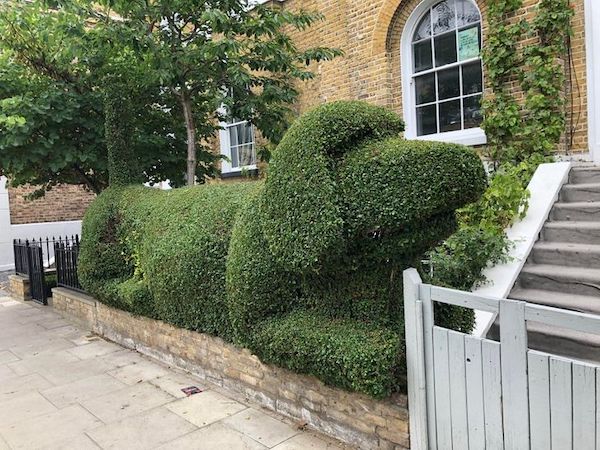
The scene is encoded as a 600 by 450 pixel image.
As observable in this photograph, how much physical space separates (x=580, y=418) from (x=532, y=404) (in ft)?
0.75

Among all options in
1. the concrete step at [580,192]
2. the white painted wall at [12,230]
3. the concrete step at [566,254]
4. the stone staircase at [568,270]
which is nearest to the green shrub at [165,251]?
the stone staircase at [568,270]

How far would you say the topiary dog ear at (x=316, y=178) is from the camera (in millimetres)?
3057

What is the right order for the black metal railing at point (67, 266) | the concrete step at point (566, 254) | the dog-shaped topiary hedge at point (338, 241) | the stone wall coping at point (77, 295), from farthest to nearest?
the black metal railing at point (67, 266) < the stone wall coping at point (77, 295) < the concrete step at point (566, 254) < the dog-shaped topiary hedge at point (338, 241)

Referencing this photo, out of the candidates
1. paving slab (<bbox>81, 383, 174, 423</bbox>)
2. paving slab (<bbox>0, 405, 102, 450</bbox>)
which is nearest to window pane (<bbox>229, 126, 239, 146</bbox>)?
paving slab (<bbox>81, 383, 174, 423</bbox>)

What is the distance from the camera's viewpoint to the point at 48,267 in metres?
10.6

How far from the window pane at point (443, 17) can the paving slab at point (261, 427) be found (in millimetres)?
6744

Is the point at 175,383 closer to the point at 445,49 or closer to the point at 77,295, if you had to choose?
the point at 77,295

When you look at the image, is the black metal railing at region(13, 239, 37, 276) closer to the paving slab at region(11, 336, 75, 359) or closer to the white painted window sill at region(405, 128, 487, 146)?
the paving slab at region(11, 336, 75, 359)

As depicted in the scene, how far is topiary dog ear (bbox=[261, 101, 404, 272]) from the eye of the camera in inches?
120

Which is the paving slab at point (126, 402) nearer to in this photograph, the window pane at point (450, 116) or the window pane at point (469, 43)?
the window pane at point (450, 116)

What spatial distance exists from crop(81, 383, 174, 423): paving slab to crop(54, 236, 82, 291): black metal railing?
3.79 metres

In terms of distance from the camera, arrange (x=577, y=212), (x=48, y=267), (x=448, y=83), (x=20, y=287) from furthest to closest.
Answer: (x=48, y=267)
(x=20, y=287)
(x=448, y=83)
(x=577, y=212)

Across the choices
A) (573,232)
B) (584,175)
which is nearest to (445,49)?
(584,175)

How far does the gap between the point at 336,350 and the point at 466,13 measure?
21.6ft
